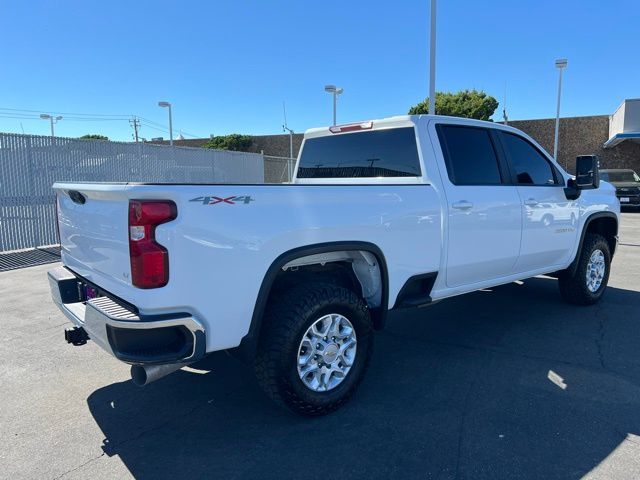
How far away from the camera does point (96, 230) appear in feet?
9.59

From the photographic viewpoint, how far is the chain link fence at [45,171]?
9.73 meters

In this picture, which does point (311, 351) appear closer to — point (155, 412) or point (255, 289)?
point (255, 289)

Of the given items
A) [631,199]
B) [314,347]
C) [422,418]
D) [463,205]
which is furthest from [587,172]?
[631,199]

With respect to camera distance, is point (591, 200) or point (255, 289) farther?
point (591, 200)

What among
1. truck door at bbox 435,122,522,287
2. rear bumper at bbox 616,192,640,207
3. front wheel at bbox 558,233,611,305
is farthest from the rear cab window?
rear bumper at bbox 616,192,640,207

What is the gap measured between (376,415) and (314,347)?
0.63m

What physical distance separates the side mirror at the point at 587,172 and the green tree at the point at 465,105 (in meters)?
26.7

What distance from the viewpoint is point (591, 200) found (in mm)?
5531

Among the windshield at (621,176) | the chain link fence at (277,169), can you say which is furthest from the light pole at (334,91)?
the windshield at (621,176)

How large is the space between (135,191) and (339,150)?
253 cm

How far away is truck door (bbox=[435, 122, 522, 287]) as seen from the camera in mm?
3953

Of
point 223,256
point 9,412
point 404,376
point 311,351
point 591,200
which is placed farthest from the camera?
point 591,200

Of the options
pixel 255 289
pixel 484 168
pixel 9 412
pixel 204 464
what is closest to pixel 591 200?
pixel 484 168

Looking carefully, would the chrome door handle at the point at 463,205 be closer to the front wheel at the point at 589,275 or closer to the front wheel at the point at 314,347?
the front wheel at the point at 314,347
